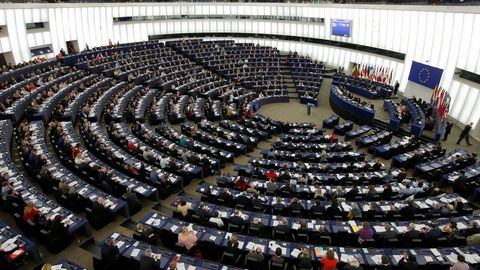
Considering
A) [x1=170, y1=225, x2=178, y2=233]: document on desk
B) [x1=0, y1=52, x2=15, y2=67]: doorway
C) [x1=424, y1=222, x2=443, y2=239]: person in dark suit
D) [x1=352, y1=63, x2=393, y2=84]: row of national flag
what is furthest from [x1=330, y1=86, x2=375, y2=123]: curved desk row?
[x1=0, y1=52, x2=15, y2=67]: doorway

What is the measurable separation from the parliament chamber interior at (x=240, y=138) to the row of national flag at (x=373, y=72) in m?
0.16

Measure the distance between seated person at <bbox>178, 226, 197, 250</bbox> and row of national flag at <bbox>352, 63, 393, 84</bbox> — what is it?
3051 centimetres

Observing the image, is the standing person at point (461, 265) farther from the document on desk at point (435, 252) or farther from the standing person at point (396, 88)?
the standing person at point (396, 88)

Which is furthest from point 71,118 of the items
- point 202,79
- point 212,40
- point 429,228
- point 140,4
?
point 212,40

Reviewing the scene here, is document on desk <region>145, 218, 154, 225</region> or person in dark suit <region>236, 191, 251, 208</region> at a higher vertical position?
person in dark suit <region>236, 191, 251, 208</region>

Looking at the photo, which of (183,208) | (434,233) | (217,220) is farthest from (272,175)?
(434,233)

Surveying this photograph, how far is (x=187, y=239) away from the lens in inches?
401

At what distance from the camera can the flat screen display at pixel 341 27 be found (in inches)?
1468

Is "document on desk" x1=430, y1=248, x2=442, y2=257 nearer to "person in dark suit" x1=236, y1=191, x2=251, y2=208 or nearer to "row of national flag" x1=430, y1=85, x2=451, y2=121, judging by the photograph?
"person in dark suit" x1=236, y1=191, x2=251, y2=208

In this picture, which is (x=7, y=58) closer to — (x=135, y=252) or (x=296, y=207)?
(x=135, y=252)

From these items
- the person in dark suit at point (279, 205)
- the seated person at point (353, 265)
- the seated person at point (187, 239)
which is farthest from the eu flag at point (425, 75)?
the seated person at point (187, 239)

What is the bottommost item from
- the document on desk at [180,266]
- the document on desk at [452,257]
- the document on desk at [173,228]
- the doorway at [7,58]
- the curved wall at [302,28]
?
the document on desk at [452,257]

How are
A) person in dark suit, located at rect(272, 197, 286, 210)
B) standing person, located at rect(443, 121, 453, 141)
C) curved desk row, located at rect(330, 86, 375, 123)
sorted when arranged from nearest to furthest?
person in dark suit, located at rect(272, 197, 286, 210) < standing person, located at rect(443, 121, 453, 141) < curved desk row, located at rect(330, 86, 375, 123)

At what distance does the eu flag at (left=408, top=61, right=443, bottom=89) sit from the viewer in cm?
2759
